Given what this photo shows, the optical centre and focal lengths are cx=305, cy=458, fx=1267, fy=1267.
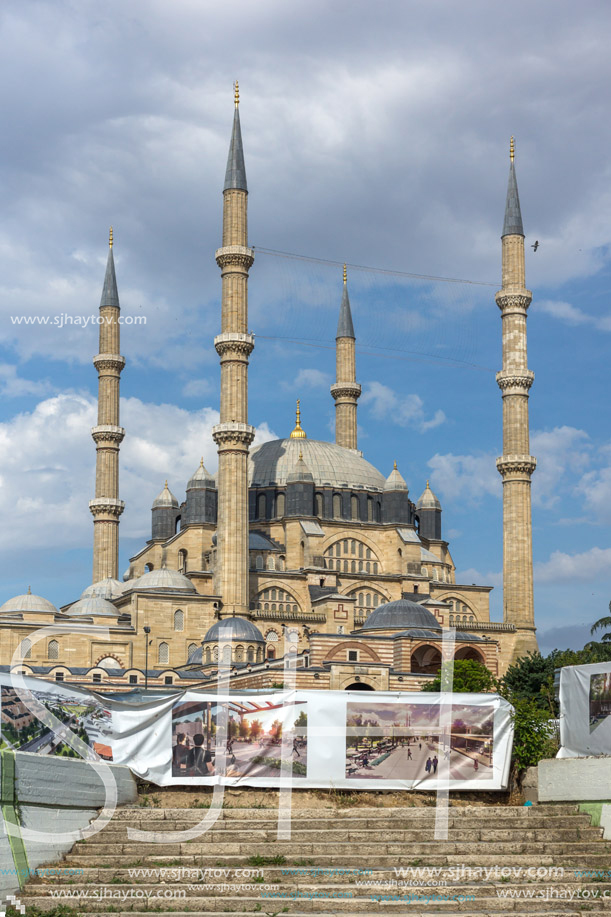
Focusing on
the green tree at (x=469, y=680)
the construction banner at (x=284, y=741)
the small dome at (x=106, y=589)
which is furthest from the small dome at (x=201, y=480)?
the construction banner at (x=284, y=741)

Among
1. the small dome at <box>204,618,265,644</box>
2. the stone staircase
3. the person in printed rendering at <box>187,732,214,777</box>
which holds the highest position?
the small dome at <box>204,618,265,644</box>

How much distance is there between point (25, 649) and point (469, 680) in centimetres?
1806

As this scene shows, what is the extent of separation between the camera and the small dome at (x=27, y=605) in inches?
2013

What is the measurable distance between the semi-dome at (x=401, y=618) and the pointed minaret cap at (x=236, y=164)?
17914 mm

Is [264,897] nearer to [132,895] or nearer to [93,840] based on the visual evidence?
[132,895]

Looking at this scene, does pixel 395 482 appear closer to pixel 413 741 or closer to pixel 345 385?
pixel 345 385

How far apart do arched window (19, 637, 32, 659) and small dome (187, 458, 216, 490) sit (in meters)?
11.3

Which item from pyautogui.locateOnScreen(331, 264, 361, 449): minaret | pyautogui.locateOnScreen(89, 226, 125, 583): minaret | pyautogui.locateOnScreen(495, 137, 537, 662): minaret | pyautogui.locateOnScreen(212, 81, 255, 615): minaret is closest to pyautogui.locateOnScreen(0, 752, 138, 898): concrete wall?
pyautogui.locateOnScreen(212, 81, 255, 615): minaret

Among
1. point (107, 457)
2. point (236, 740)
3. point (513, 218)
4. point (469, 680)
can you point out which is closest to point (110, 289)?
point (107, 457)

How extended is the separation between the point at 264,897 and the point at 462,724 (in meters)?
4.11

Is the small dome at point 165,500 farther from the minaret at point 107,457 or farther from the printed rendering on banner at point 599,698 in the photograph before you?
the printed rendering on banner at point 599,698

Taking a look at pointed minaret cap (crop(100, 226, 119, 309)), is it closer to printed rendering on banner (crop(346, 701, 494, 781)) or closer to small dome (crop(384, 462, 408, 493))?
small dome (crop(384, 462, 408, 493))

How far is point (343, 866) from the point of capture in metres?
12.6

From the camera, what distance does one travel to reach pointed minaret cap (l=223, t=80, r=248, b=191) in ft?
168
